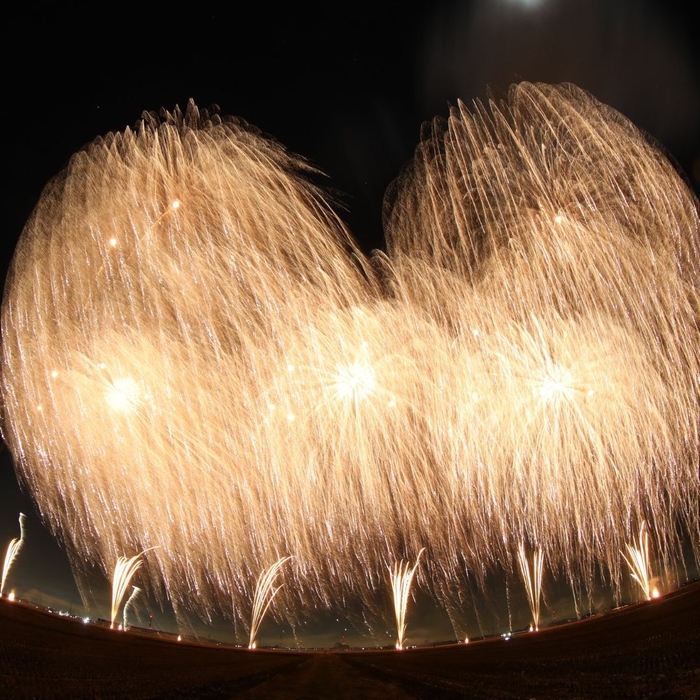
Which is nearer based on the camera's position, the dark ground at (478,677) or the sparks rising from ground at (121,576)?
the dark ground at (478,677)

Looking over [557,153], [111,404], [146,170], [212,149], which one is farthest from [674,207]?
[111,404]

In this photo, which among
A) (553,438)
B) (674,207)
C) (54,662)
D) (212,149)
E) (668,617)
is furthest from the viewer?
(553,438)

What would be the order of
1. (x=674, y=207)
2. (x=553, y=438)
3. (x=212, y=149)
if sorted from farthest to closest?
(x=553, y=438) < (x=212, y=149) < (x=674, y=207)

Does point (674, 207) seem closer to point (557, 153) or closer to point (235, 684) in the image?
point (557, 153)

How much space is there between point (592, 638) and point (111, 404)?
57.8 ft

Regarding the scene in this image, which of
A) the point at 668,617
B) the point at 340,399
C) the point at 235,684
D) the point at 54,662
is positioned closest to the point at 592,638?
the point at 668,617

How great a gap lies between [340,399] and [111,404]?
8954 mm

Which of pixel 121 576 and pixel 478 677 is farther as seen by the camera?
pixel 121 576

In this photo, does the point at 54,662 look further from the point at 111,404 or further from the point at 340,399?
the point at 111,404

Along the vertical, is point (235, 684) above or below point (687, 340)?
below

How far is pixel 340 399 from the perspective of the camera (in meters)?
19.2

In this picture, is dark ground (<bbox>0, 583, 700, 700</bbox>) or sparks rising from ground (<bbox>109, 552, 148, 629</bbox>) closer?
dark ground (<bbox>0, 583, 700, 700</bbox>)

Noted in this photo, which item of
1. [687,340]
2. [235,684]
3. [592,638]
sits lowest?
[592,638]

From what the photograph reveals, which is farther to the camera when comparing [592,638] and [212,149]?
[212,149]
